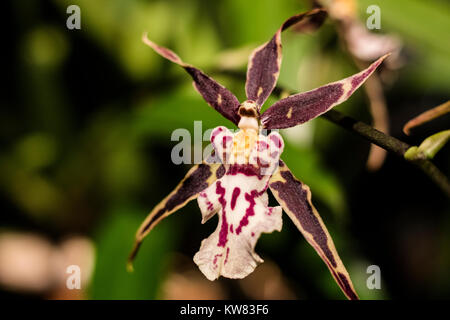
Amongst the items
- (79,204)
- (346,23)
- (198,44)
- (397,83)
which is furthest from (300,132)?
(79,204)

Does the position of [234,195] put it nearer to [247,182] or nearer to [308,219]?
[247,182]

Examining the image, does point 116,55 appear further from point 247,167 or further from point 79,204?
point 247,167
